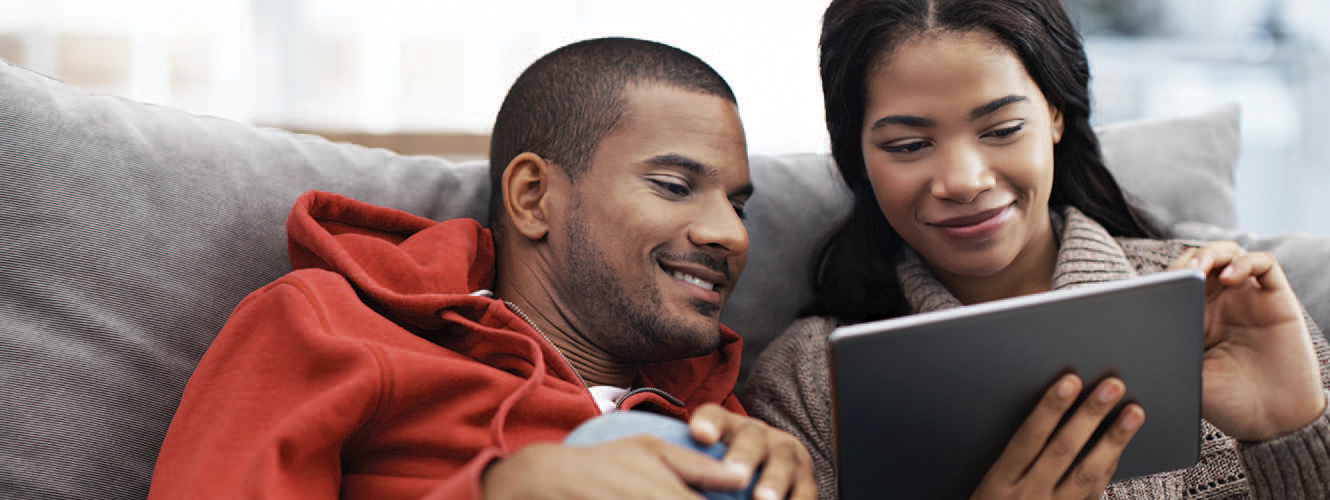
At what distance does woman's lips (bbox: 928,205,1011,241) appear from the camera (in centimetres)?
109

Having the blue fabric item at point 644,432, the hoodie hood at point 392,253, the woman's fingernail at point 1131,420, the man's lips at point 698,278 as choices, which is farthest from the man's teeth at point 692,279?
the woman's fingernail at point 1131,420

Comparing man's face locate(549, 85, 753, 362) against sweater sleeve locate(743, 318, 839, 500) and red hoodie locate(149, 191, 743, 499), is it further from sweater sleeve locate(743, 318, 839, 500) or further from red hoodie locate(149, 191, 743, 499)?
sweater sleeve locate(743, 318, 839, 500)

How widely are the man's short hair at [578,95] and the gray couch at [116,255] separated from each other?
0.59 ft

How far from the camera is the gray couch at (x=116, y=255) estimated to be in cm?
83

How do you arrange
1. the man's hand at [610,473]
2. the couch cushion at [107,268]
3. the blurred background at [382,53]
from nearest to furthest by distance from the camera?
the man's hand at [610,473]
the couch cushion at [107,268]
the blurred background at [382,53]

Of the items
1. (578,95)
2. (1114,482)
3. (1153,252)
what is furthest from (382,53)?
(1114,482)

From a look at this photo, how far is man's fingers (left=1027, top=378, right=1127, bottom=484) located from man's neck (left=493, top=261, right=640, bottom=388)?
0.49 m

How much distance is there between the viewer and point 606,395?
1.04m

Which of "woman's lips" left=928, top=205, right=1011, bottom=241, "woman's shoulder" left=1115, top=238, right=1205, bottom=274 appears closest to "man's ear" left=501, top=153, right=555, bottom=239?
"woman's lips" left=928, top=205, right=1011, bottom=241

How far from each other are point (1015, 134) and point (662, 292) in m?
0.47

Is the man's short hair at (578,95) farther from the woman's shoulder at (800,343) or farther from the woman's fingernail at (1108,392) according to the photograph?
the woman's fingernail at (1108,392)

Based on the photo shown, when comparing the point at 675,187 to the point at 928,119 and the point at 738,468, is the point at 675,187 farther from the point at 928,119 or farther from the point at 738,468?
the point at 738,468

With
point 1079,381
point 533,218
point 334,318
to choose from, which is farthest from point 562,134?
point 1079,381

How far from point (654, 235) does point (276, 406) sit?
16.9 inches
